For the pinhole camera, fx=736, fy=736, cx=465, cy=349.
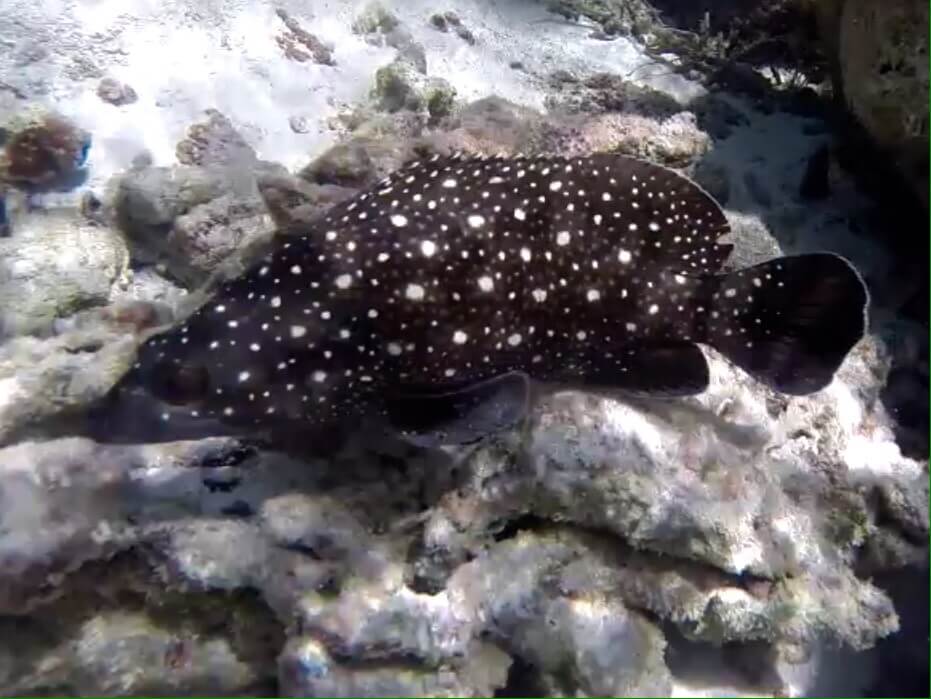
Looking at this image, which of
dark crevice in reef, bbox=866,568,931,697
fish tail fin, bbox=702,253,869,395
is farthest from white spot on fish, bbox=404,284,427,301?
dark crevice in reef, bbox=866,568,931,697

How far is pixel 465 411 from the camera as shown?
3545mm

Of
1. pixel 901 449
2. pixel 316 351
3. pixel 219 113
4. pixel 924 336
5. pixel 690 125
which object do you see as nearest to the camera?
pixel 316 351

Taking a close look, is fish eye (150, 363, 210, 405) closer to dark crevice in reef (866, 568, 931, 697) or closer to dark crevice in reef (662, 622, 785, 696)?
dark crevice in reef (662, 622, 785, 696)

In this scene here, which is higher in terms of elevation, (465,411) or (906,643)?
(465,411)

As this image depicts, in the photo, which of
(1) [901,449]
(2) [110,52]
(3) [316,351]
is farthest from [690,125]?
(2) [110,52]

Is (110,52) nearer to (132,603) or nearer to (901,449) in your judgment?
(132,603)

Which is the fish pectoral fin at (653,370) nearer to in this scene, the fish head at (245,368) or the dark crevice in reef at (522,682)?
the fish head at (245,368)

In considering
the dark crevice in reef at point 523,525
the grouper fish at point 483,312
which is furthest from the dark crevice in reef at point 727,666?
the grouper fish at point 483,312

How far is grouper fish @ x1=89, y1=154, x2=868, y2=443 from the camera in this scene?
3590 millimetres

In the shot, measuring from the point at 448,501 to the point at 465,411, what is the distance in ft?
1.94

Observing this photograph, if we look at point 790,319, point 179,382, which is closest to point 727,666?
point 790,319

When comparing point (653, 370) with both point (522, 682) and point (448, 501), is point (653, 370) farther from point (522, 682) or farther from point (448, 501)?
point (522, 682)

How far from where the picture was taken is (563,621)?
387cm

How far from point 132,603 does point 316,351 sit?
165cm
